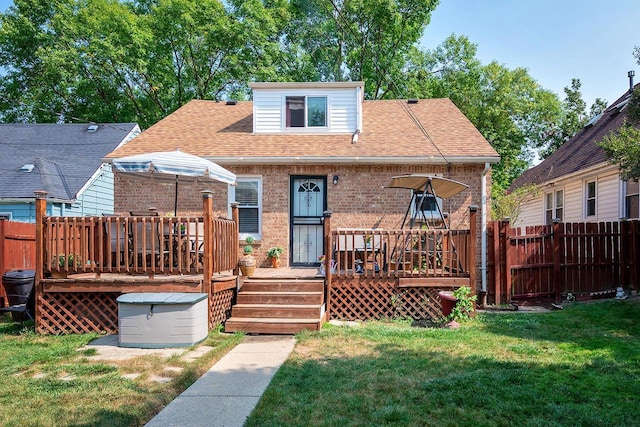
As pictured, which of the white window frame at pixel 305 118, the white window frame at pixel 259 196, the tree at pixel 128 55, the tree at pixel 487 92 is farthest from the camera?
the tree at pixel 487 92

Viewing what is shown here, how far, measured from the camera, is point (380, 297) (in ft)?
28.0

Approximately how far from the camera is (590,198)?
1452cm

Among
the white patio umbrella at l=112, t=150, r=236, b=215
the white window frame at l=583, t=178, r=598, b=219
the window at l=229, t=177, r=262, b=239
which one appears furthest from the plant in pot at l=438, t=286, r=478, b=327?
the white window frame at l=583, t=178, r=598, b=219

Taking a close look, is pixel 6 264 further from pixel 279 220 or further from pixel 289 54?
pixel 289 54

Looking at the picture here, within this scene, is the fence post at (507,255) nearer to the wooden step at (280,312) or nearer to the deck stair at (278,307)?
the deck stair at (278,307)

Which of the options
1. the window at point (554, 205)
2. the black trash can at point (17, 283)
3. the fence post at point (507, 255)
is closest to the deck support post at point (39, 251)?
the black trash can at point (17, 283)

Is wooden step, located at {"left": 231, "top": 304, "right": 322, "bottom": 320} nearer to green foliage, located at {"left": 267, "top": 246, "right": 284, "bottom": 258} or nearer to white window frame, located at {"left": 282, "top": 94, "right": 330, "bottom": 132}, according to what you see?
green foliage, located at {"left": 267, "top": 246, "right": 284, "bottom": 258}

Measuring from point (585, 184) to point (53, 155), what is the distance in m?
17.5

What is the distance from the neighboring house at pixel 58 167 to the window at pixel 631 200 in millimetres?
15689

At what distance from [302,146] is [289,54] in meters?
13.2

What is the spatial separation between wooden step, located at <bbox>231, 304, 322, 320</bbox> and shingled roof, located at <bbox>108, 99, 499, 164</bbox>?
4027mm

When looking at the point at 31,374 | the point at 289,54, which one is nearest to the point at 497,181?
the point at 289,54

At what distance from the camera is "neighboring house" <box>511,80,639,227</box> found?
42.1 feet

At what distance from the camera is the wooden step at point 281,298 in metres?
7.91
